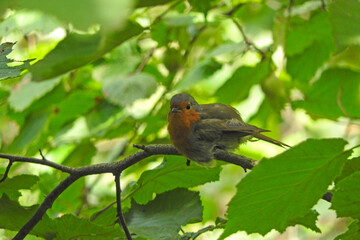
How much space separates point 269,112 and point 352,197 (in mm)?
1010

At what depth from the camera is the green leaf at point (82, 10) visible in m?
0.19

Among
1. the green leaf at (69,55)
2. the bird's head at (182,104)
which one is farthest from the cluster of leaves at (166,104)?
the bird's head at (182,104)

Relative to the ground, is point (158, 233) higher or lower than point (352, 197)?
higher

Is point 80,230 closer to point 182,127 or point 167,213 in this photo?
point 167,213

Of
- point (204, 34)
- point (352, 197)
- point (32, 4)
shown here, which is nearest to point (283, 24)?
point (204, 34)

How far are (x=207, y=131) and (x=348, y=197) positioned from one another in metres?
0.42

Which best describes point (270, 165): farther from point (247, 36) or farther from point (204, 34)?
point (204, 34)

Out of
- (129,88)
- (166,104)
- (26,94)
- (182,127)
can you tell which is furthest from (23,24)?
(182,127)

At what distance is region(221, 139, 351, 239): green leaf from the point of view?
54 cm

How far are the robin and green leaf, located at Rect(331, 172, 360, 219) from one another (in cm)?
26

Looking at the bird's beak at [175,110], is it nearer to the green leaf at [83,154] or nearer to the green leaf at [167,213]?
the green leaf at [167,213]

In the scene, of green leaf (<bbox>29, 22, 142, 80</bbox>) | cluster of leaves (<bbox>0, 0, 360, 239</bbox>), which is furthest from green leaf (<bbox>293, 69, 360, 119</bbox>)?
green leaf (<bbox>29, 22, 142, 80</bbox>)

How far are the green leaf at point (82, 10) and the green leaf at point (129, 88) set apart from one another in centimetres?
117

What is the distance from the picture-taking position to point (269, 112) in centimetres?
161
